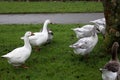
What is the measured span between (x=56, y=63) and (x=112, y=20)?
2100 millimetres

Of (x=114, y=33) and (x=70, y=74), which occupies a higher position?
(x=114, y=33)

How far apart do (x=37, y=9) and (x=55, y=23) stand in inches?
155

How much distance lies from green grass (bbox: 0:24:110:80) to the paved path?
12.8 ft

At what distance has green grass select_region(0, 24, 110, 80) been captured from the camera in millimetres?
8281

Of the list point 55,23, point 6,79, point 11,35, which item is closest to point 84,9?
point 55,23

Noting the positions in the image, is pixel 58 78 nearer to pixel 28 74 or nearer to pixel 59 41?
pixel 28 74

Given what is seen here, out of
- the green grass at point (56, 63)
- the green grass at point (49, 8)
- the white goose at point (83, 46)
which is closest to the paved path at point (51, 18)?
the green grass at point (49, 8)

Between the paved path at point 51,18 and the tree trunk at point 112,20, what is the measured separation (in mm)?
5883

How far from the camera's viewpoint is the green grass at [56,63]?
8.28 metres

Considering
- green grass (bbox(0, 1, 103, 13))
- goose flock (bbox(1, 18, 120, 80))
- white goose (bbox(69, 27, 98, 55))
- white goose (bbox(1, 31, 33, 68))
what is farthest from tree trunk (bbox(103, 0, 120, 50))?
green grass (bbox(0, 1, 103, 13))

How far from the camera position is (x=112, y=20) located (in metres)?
9.77

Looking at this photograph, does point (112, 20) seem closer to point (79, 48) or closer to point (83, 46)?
point (83, 46)

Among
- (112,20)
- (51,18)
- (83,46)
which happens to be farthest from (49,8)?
(83,46)

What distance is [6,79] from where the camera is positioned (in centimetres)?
811
